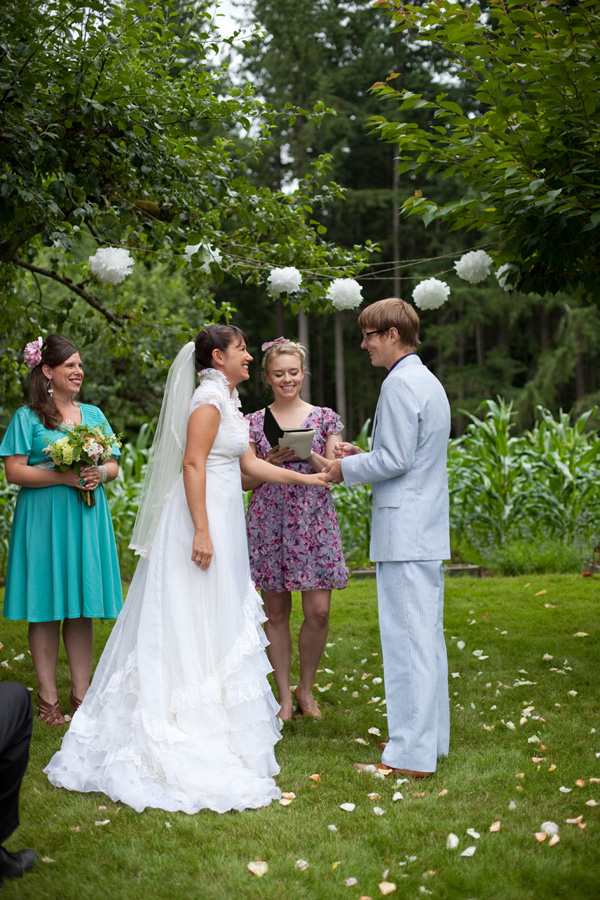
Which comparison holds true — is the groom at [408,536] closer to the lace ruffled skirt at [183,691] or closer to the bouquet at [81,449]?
the lace ruffled skirt at [183,691]

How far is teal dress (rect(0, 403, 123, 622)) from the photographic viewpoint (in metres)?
4.35

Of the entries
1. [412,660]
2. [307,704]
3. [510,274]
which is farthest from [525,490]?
[412,660]

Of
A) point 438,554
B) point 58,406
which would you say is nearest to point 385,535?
point 438,554

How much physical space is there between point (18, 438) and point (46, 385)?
326 millimetres

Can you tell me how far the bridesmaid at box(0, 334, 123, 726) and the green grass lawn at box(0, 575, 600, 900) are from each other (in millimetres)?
459

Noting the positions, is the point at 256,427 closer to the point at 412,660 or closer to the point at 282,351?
the point at 282,351

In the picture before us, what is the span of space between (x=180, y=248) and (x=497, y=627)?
345cm

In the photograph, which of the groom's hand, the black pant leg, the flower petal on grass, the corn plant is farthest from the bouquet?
the corn plant

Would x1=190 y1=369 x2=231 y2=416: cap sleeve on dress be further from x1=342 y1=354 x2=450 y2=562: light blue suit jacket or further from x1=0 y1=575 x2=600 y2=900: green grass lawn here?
x1=0 y1=575 x2=600 y2=900: green grass lawn

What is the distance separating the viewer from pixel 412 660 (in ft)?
11.8

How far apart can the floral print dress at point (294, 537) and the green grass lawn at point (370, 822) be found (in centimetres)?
76

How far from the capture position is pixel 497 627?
6.18 meters

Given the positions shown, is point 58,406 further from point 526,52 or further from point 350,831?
point 526,52

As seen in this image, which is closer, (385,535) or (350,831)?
(350,831)
